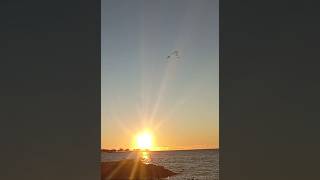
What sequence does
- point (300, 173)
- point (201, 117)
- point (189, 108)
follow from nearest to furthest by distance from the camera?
point (300, 173) → point (201, 117) → point (189, 108)

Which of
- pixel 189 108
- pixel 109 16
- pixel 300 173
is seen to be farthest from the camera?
pixel 189 108

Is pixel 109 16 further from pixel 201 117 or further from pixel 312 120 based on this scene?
pixel 201 117

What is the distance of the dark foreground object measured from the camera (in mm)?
27142

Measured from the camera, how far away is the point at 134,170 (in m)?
29.5

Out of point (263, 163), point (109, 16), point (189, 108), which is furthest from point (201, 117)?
point (263, 163)

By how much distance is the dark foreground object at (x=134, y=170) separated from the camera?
27142 millimetres
